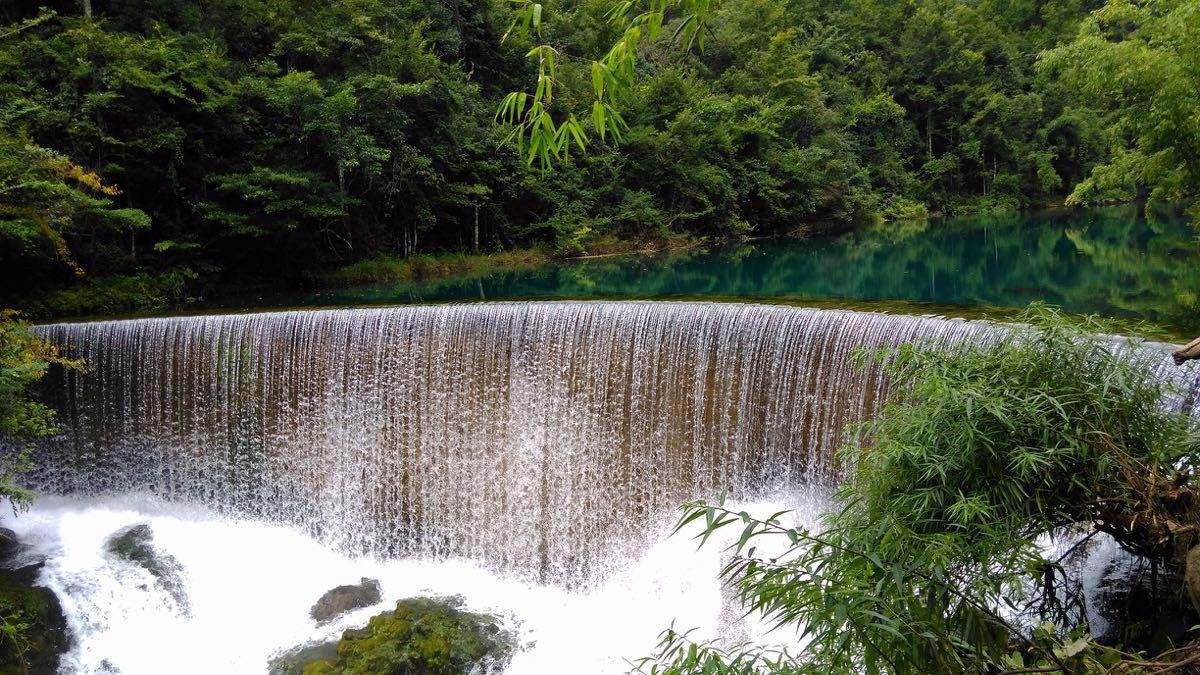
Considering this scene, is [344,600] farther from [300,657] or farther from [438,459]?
[438,459]

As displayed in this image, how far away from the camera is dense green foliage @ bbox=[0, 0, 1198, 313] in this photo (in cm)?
968

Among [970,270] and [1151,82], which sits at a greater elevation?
[1151,82]

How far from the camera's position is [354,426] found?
823 centimetres

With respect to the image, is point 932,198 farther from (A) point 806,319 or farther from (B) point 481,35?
(A) point 806,319

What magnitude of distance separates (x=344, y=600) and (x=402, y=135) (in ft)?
35.3

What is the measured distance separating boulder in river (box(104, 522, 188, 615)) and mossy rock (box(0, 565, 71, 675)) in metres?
0.75

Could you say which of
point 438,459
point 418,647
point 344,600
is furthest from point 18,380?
point 418,647

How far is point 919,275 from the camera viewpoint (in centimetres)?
1491

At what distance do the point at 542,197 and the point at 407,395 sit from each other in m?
11.7

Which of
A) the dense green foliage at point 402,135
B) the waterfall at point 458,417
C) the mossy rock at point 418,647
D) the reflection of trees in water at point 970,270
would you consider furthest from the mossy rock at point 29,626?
the reflection of trees in water at point 970,270

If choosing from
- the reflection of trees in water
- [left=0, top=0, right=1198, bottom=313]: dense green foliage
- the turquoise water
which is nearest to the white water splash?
the turquoise water

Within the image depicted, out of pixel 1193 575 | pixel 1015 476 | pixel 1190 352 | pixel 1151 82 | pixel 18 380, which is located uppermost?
pixel 1151 82

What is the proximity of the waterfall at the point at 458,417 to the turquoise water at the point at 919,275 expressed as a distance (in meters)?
1.22

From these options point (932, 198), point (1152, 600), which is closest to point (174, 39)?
point (1152, 600)
